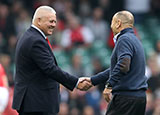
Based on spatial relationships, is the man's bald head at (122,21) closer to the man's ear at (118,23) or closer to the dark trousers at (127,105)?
the man's ear at (118,23)

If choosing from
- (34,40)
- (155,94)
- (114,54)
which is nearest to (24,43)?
(34,40)

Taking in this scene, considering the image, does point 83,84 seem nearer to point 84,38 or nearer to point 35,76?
point 35,76

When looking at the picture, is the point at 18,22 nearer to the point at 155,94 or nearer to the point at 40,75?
the point at 155,94

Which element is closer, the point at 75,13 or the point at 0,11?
the point at 0,11

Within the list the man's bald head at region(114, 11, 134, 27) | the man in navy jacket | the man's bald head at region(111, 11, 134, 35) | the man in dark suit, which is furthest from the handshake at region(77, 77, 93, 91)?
the man's bald head at region(114, 11, 134, 27)

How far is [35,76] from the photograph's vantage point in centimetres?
796

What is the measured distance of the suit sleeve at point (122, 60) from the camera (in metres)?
7.57

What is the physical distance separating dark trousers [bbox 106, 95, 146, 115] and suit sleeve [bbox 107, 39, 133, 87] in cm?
29

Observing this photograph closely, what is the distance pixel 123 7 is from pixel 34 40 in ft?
30.8

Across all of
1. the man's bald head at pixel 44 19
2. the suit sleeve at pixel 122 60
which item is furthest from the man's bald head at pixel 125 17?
the man's bald head at pixel 44 19

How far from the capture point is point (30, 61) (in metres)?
8.00

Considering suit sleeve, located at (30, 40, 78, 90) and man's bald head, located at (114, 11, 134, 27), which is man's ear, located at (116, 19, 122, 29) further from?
suit sleeve, located at (30, 40, 78, 90)

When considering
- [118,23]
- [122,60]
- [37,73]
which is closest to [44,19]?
[37,73]

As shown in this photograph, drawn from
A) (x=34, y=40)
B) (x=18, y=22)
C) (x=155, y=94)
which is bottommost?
(x=155, y=94)
